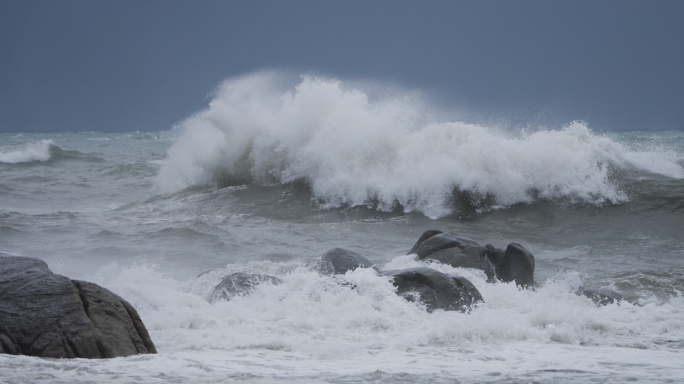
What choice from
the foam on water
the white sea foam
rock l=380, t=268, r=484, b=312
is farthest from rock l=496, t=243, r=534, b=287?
the white sea foam

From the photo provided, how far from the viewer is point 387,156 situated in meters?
12.7

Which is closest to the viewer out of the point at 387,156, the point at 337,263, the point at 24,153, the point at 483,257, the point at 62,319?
the point at 62,319

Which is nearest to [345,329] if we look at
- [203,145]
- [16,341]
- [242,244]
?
[16,341]

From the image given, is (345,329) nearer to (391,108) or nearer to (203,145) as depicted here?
(391,108)

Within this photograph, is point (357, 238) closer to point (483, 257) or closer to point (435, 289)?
point (483, 257)

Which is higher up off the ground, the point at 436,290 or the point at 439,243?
the point at 439,243

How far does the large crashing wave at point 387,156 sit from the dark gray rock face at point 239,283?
5.43m

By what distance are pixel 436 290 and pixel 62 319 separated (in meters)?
2.97

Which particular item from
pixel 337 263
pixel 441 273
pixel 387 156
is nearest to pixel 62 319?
pixel 337 263

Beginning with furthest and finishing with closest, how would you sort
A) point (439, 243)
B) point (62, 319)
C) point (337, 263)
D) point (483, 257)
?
point (439, 243) → point (483, 257) → point (337, 263) → point (62, 319)

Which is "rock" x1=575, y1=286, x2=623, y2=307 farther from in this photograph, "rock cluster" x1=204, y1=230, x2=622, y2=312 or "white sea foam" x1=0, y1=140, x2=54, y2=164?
"white sea foam" x1=0, y1=140, x2=54, y2=164

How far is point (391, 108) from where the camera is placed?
13680mm

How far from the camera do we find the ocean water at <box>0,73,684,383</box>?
13.8ft

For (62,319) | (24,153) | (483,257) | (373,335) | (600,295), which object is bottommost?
(373,335)
